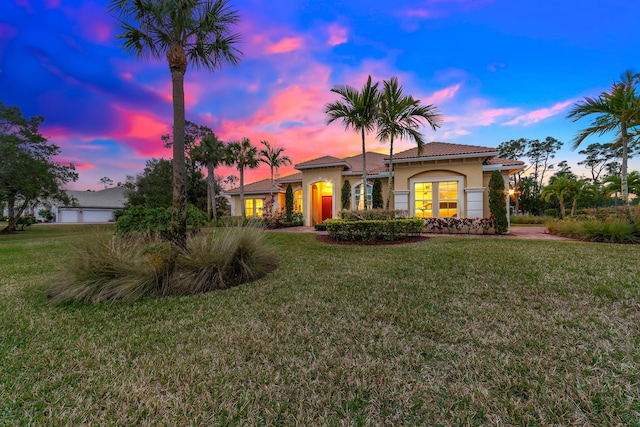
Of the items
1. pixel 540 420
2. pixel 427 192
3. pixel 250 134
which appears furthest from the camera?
pixel 250 134

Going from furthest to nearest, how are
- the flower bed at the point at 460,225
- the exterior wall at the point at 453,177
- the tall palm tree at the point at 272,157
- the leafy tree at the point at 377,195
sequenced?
1. the tall palm tree at the point at 272,157
2. the leafy tree at the point at 377,195
3. the exterior wall at the point at 453,177
4. the flower bed at the point at 460,225

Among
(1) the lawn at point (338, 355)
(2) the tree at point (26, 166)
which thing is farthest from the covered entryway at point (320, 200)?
(2) the tree at point (26, 166)

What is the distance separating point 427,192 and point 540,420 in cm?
1257

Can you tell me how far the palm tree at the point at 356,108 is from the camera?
990 centimetres

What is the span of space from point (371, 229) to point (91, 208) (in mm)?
51313

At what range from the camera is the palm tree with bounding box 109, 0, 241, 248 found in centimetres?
487

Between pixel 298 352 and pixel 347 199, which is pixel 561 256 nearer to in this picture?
pixel 298 352

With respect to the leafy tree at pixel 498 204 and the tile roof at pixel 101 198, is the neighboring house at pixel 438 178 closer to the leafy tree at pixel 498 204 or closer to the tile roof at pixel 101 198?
the leafy tree at pixel 498 204

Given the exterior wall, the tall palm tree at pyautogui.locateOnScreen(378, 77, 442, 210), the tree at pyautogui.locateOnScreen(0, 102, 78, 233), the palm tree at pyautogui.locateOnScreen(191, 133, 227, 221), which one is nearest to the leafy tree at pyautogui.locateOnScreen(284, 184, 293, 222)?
the exterior wall

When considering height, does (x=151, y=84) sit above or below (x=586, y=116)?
above

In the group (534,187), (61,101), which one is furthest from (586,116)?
(534,187)

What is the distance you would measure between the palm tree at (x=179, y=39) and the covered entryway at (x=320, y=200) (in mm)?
11284

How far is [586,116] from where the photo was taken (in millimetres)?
9336

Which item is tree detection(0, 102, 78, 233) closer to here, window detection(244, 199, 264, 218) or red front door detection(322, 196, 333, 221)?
window detection(244, 199, 264, 218)
